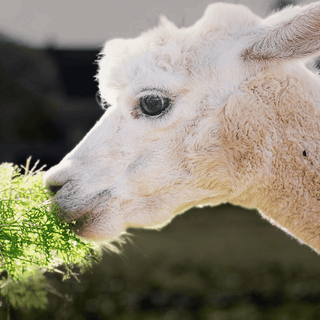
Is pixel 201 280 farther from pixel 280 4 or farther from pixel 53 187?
pixel 280 4

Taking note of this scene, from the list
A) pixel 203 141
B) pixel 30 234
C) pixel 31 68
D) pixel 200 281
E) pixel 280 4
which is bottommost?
pixel 200 281

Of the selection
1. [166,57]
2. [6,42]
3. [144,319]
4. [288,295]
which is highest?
[6,42]

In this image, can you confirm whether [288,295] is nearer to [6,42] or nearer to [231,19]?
[231,19]

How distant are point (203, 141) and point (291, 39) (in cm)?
58

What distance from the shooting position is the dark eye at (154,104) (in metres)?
1.42

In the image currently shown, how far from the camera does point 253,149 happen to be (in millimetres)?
1413

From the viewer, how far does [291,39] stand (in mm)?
1297

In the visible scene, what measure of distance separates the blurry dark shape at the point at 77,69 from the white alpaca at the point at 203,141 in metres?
3.83

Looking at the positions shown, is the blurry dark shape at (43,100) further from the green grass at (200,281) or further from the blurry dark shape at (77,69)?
the green grass at (200,281)

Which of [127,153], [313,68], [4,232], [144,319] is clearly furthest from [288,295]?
[4,232]

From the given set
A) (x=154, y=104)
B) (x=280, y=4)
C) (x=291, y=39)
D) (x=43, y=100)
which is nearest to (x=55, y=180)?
(x=154, y=104)

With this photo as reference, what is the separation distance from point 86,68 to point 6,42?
4.14 feet

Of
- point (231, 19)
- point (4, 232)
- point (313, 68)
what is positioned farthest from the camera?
point (313, 68)

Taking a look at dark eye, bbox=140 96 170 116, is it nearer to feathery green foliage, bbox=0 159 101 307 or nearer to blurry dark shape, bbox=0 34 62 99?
feathery green foliage, bbox=0 159 101 307
